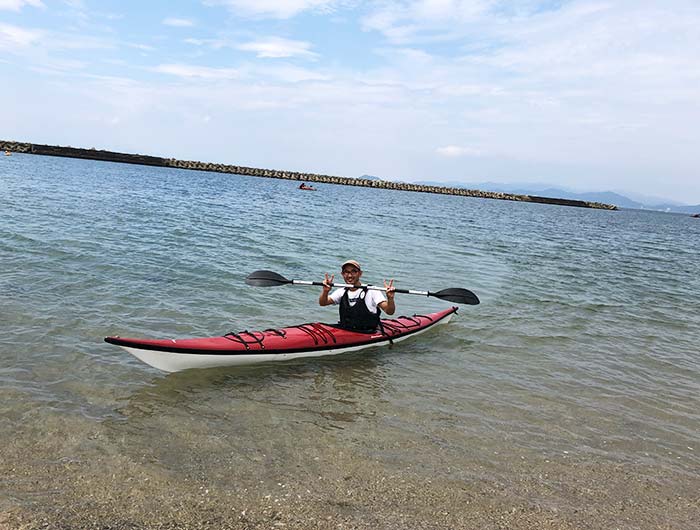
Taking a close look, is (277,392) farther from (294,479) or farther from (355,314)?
(355,314)

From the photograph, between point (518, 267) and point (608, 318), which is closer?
point (608, 318)

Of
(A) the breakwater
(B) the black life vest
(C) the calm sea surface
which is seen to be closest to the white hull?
(C) the calm sea surface

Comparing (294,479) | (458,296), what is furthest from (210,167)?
(294,479)

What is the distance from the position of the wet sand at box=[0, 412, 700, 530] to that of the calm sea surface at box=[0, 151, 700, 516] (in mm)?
67

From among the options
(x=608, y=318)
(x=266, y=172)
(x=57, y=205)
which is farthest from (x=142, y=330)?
(x=266, y=172)

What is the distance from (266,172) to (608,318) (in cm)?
10143

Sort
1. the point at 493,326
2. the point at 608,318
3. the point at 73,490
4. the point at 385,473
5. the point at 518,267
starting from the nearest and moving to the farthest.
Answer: the point at 73,490
the point at 385,473
the point at 493,326
the point at 608,318
the point at 518,267

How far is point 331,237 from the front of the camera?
2064 cm

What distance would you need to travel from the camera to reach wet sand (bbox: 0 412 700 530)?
3.38m

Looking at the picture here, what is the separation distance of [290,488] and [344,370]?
2.86 metres

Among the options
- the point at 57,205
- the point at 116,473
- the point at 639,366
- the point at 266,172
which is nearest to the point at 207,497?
the point at 116,473

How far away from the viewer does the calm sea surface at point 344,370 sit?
467 centimetres

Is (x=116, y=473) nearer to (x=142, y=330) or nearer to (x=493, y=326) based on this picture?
(x=142, y=330)

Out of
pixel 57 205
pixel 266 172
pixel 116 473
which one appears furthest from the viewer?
pixel 266 172
